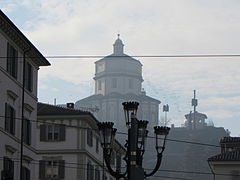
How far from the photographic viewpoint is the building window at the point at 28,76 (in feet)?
166

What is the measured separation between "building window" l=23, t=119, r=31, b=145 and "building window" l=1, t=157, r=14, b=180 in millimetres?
3142

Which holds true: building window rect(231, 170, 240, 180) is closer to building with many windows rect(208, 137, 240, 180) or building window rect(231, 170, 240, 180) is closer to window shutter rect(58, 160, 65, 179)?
building with many windows rect(208, 137, 240, 180)

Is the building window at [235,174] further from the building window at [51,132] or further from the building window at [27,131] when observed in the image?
the building window at [27,131]

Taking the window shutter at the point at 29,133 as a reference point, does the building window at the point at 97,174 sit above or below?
below

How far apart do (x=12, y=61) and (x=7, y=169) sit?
574 centimetres

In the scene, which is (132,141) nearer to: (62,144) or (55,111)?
(62,144)

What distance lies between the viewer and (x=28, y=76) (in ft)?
168

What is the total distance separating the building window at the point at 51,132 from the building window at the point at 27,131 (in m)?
15.7

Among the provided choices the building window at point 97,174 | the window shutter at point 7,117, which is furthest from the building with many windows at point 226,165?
the window shutter at point 7,117

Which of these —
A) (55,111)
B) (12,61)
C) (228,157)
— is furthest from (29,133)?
(228,157)

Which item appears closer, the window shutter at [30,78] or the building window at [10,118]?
the building window at [10,118]

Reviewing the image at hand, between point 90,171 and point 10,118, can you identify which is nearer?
point 10,118

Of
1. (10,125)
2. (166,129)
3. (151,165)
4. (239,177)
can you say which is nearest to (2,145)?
(10,125)

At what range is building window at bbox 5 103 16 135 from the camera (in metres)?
46.2
